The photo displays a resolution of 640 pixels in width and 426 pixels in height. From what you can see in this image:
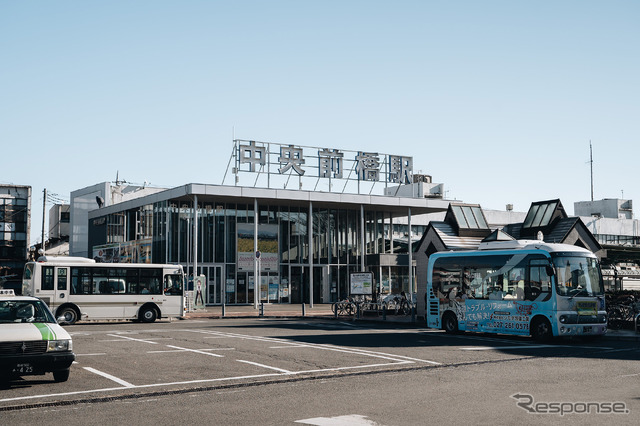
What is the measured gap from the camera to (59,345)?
1196 cm

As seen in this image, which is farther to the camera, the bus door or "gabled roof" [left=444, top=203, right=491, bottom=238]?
"gabled roof" [left=444, top=203, right=491, bottom=238]

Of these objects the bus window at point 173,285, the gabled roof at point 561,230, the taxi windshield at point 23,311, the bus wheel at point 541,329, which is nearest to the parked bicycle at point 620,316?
the bus wheel at point 541,329

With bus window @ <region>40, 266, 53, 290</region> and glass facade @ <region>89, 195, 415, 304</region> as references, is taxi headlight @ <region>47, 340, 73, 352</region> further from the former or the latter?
glass facade @ <region>89, 195, 415, 304</region>

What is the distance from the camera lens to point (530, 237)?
35.5m

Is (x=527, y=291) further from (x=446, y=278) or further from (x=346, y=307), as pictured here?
Answer: (x=346, y=307)

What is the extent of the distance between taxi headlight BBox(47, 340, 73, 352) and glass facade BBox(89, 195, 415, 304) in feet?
97.2

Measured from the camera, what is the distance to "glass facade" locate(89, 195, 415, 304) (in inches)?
1783

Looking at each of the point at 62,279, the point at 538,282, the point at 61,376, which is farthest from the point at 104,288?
the point at 538,282

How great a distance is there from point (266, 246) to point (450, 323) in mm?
24245

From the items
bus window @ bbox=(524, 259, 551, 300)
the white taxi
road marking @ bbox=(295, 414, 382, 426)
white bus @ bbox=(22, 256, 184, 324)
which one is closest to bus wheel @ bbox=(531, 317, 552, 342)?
bus window @ bbox=(524, 259, 551, 300)

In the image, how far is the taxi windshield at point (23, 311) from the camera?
1281 centimetres

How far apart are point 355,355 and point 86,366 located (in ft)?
20.4

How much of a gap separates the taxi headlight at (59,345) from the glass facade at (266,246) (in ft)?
97.2

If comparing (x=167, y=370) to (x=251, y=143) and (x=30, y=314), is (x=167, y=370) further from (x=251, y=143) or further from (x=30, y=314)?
(x=251, y=143)
